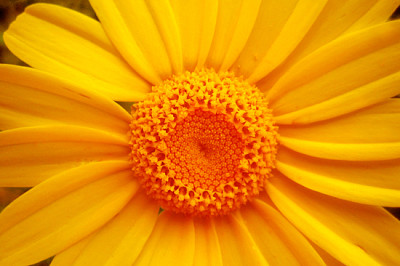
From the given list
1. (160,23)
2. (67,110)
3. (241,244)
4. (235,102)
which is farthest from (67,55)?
(241,244)

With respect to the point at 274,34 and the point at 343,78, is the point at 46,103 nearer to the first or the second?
the point at 274,34

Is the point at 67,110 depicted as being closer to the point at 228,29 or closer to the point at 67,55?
the point at 67,55

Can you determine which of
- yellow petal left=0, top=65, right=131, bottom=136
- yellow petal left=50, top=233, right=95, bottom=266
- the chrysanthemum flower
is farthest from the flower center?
yellow petal left=50, top=233, right=95, bottom=266

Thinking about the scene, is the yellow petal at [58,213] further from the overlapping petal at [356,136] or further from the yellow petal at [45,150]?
the overlapping petal at [356,136]

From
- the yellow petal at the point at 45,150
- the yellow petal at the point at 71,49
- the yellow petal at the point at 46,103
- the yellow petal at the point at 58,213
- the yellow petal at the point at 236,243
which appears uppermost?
the yellow petal at the point at 71,49

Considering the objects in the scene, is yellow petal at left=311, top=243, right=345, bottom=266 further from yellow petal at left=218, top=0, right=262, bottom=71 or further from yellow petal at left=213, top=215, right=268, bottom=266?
yellow petal at left=218, top=0, right=262, bottom=71

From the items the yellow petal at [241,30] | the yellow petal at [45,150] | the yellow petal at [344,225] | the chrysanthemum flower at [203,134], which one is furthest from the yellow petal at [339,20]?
the yellow petal at [45,150]
